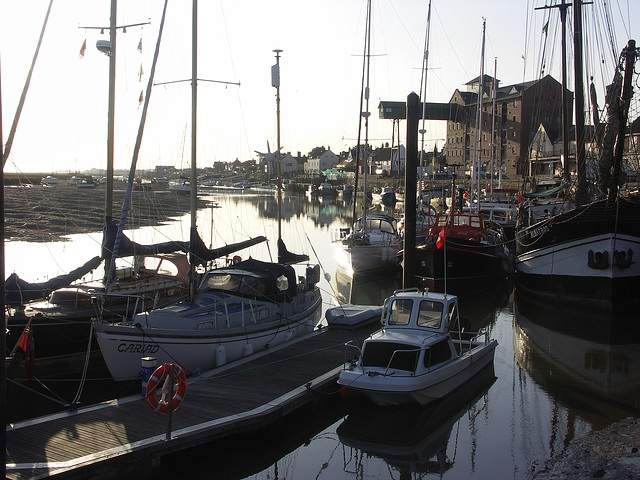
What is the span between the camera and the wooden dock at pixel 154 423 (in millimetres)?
9336

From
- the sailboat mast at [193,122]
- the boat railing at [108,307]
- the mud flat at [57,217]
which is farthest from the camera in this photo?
the mud flat at [57,217]

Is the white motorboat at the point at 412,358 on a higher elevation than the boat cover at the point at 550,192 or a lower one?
lower

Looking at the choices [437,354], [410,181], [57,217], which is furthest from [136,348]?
[57,217]

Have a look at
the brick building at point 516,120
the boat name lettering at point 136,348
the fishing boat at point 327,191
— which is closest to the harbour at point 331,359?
the boat name lettering at point 136,348

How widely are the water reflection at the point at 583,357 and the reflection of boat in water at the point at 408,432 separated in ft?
9.96

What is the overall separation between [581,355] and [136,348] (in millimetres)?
14248

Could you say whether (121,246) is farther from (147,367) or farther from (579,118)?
(579,118)

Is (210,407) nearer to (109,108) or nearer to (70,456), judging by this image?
(70,456)

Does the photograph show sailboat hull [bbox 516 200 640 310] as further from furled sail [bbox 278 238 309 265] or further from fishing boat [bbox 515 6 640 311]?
furled sail [bbox 278 238 309 265]

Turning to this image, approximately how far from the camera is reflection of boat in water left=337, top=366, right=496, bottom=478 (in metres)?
11.5

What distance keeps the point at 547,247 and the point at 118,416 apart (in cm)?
2088

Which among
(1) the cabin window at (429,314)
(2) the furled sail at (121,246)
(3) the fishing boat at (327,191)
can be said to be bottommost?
(1) the cabin window at (429,314)

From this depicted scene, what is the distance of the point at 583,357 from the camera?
18.8 m

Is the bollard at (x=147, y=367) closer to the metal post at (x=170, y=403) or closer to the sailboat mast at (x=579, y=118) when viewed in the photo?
the metal post at (x=170, y=403)
